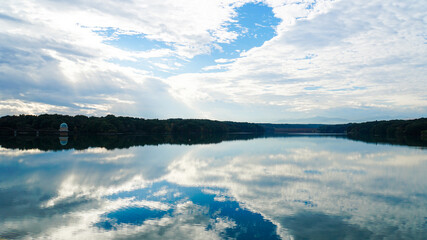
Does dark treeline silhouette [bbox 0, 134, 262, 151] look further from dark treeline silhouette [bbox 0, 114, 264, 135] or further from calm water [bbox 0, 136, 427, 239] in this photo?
dark treeline silhouette [bbox 0, 114, 264, 135]

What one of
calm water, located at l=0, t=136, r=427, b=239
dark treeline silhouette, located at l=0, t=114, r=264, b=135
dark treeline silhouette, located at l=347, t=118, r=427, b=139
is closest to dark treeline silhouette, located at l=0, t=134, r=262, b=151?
calm water, located at l=0, t=136, r=427, b=239

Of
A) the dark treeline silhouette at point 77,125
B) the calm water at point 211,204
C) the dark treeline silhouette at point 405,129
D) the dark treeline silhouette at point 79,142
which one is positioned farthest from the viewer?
the dark treeline silhouette at point 77,125

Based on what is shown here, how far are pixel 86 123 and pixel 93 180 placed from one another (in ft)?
402

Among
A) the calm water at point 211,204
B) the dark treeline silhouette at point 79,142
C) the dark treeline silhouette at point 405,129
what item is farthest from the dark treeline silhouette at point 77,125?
the dark treeline silhouette at point 405,129

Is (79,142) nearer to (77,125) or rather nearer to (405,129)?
(77,125)

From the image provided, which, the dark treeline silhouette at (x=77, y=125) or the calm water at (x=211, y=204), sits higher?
the dark treeline silhouette at (x=77, y=125)

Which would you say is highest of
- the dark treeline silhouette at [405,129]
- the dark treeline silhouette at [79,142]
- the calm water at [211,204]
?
the dark treeline silhouette at [405,129]

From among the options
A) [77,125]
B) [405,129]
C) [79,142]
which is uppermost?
[405,129]

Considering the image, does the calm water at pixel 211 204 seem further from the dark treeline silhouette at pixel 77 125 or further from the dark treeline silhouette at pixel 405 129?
the dark treeline silhouette at pixel 405 129

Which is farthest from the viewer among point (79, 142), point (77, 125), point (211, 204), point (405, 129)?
point (77, 125)

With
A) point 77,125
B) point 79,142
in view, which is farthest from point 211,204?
point 77,125

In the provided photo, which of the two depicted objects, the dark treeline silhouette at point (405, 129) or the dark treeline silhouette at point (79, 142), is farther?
the dark treeline silhouette at point (405, 129)

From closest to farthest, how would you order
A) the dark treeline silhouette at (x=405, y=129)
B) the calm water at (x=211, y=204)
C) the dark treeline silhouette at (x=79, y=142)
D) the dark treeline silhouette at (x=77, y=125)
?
the calm water at (x=211, y=204)
the dark treeline silhouette at (x=79, y=142)
the dark treeline silhouette at (x=405, y=129)
the dark treeline silhouette at (x=77, y=125)

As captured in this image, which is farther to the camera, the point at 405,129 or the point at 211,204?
the point at 405,129
